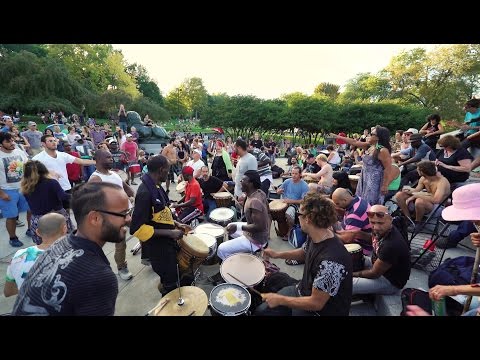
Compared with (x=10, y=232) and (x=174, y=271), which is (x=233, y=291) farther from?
(x=10, y=232)

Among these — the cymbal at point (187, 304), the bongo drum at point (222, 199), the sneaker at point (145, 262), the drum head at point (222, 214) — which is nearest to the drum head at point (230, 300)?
the cymbal at point (187, 304)

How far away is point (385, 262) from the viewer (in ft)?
10.3

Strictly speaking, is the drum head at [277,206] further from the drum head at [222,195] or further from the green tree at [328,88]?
the green tree at [328,88]

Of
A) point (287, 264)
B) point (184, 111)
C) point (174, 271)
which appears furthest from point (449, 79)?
point (184, 111)

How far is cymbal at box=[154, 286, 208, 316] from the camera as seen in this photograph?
9.04 feet

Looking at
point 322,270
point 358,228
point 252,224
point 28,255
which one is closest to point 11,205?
point 28,255

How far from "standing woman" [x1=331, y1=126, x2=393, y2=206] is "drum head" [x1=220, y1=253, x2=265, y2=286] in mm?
2836

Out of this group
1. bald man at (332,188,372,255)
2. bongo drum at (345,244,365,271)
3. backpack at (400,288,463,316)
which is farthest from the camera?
bald man at (332,188,372,255)

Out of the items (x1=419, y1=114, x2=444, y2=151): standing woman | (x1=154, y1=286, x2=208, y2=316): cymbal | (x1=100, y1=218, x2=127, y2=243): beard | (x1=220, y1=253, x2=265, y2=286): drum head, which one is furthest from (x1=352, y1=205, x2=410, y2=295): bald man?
(x1=419, y1=114, x2=444, y2=151): standing woman

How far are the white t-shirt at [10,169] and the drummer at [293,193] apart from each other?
222 inches

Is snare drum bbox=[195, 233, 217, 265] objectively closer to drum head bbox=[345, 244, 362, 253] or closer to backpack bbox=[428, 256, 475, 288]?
drum head bbox=[345, 244, 362, 253]

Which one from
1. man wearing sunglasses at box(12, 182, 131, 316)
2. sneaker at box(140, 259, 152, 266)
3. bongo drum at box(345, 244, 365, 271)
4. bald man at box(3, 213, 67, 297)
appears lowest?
sneaker at box(140, 259, 152, 266)

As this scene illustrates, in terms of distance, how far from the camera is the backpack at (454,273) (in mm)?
2867

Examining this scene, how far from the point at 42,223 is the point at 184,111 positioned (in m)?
71.3
